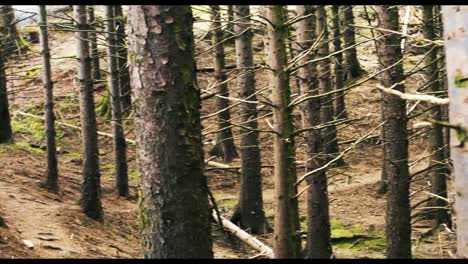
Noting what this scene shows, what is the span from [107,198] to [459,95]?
13.3 meters

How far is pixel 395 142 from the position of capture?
857 cm

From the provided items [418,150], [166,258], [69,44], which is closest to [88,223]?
[166,258]

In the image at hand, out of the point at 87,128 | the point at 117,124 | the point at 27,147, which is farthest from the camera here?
the point at 27,147

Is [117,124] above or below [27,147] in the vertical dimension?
above

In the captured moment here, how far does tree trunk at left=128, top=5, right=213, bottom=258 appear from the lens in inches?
143

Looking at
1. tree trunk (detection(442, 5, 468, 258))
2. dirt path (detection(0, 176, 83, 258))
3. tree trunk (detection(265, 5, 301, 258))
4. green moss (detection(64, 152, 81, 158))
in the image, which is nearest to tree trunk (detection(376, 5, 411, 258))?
tree trunk (detection(265, 5, 301, 258))

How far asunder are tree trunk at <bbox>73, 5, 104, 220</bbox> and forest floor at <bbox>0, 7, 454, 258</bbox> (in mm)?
333

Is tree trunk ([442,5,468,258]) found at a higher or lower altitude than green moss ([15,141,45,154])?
lower

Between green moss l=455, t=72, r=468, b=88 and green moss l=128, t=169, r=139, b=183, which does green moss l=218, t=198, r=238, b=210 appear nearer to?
green moss l=128, t=169, r=139, b=183

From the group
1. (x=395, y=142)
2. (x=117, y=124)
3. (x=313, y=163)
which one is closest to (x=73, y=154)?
(x=117, y=124)

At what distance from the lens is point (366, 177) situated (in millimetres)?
18719

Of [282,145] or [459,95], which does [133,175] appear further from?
[459,95]

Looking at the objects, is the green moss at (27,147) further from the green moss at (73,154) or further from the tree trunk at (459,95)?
the tree trunk at (459,95)

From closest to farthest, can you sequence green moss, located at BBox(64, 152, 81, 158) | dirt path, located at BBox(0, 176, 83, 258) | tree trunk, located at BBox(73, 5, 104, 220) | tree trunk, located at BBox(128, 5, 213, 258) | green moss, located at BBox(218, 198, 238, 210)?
tree trunk, located at BBox(128, 5, 213, 258)
dirt path, located at BBox(0, 176, 83, 258)
tree trunk, located at BBox(73, 5, 104, 220)
green moss, located at BBox(218, 198, 238, 210)
green moss, located at BBox(64, 152, 81, 158)
